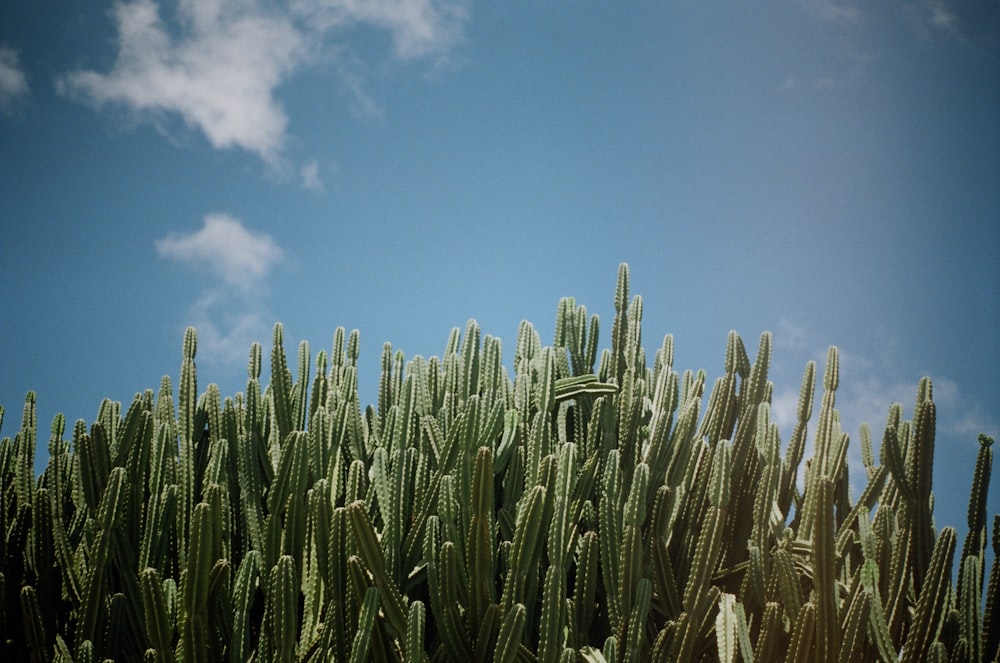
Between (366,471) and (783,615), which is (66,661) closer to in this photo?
(366,471)

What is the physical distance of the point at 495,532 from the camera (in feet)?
6.34

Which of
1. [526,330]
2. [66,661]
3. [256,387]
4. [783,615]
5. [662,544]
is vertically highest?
[526,330]

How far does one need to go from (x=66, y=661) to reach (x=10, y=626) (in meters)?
0.39

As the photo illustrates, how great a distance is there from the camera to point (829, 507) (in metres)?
1.72

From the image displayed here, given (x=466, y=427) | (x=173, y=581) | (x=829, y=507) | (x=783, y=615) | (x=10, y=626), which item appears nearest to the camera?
(x=829, y=507)

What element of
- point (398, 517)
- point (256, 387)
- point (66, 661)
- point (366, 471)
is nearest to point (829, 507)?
point (398, 517)

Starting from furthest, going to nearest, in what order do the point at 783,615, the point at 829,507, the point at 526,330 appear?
the point at 526,330 → the point at 783,615 → the point at 829,507

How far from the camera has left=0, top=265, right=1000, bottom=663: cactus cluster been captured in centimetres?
178

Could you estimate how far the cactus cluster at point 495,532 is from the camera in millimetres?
1780

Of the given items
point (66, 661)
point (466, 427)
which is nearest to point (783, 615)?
point (466, 427)

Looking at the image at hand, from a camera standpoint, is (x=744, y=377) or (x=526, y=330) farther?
(x=526, y=330)

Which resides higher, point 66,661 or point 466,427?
point 466,427

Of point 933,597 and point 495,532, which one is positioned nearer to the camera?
point 933,597

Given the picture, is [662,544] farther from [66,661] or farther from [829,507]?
[66,661]
